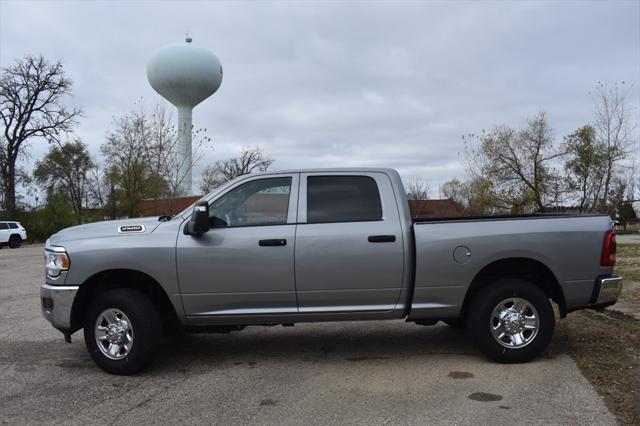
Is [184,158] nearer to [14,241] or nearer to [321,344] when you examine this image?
[14,241]

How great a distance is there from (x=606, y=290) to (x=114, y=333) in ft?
16.3

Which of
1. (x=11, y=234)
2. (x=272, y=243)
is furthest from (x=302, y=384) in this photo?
(x=11, y=234)

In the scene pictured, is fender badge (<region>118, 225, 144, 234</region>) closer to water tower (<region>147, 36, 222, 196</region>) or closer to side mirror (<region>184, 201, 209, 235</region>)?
side mirror (<region>184, 201, 209, 235</region>)

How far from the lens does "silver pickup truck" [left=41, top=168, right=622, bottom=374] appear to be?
5547mm

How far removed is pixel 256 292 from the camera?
5.57 meters

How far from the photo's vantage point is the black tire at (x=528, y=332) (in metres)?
5.65

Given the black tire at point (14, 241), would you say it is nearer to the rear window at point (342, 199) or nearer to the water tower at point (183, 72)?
the water tower at point (183, 72)

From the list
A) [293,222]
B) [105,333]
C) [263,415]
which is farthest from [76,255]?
[263,415]

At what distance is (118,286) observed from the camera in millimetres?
5852

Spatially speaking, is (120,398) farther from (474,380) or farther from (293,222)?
(474,380)

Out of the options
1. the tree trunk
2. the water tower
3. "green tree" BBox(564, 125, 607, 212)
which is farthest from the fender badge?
the tree trunk

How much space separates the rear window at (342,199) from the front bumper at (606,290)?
7.68 feet

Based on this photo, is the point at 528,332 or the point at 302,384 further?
the point at 528,332

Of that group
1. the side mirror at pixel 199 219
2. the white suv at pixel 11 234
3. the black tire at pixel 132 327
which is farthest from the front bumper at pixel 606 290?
the white suv at pixel 11 234
